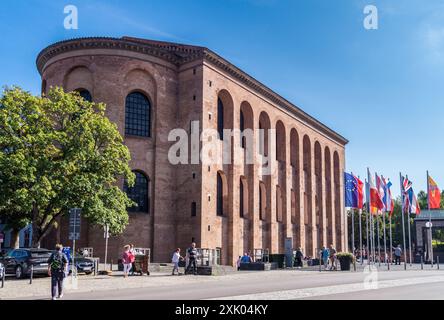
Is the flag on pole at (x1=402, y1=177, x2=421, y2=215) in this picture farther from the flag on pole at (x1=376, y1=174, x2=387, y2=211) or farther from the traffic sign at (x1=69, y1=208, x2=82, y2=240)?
the traffic sign at (x1=69, y1=208, x2=82, y2=240)

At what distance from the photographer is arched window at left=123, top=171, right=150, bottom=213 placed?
3356 cm

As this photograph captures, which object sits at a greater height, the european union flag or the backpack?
the european union flag

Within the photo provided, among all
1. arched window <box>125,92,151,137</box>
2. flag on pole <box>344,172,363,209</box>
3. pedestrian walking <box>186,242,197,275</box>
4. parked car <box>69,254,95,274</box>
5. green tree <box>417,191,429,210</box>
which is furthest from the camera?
green tree <box>417,191,429,210</box>

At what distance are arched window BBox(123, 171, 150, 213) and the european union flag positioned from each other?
15689 mm

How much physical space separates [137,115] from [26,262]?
50.6ft

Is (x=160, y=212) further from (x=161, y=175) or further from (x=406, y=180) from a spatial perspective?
(x=406, y=180)

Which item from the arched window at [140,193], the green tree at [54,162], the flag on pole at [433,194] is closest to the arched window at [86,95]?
the arched window at [140,193]

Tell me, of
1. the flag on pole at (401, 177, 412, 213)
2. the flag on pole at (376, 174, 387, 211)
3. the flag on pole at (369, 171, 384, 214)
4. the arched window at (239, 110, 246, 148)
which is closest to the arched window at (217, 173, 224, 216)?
the arched window at (239, 110, 246, 148)

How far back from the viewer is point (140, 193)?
111ft

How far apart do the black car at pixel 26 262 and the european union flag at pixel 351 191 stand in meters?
24.3

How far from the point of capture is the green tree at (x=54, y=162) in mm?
23578

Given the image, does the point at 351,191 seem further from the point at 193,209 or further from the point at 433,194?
the point at 193,209

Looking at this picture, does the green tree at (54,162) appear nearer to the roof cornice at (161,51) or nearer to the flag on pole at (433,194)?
the roof cornice at (161,51)
